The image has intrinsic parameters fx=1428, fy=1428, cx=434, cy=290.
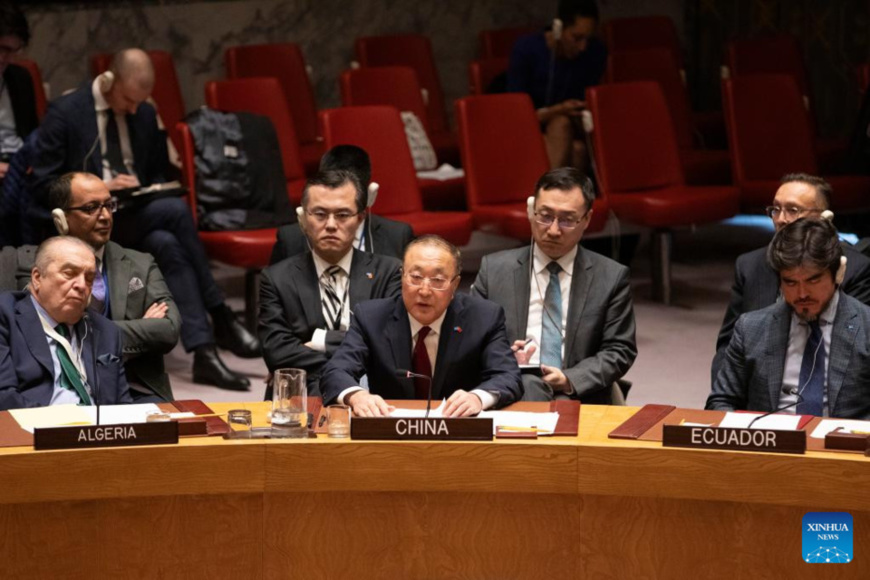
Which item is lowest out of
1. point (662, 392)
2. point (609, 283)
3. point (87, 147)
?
point (662, 392)

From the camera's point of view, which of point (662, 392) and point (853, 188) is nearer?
point (662, 392)

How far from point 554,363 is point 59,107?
8.01 feet

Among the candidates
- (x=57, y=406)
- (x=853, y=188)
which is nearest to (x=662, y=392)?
(x=853, y=188)

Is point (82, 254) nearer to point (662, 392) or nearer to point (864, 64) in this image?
point (662, 392)

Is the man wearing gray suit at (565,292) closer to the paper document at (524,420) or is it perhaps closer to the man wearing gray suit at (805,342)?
the man wearing gray suit at (805,342)

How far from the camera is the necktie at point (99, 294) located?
14.5 ft

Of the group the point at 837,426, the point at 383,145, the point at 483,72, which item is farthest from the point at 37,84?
the point at 837,426

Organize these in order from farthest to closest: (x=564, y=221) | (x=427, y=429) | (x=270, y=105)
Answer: (x=270, y=105), (x=564, y=221), (x=427, y=429)

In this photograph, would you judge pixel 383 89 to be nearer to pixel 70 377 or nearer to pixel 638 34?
pixel 638 34

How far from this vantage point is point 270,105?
6766mm

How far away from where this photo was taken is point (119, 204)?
5.50 meters

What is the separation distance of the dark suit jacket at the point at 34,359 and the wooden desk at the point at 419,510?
588 mm

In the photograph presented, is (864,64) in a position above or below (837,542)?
above

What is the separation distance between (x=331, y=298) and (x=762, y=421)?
1527 millimetres
